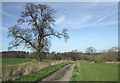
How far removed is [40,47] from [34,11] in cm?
708

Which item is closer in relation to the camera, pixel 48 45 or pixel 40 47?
pixel 40 47

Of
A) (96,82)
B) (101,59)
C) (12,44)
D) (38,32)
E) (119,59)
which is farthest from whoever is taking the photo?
(101,59)

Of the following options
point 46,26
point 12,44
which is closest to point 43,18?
point 46,26

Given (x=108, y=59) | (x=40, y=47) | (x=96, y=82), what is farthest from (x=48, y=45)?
(x=108, y=59)

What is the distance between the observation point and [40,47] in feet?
70.9

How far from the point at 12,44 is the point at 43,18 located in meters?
7.71

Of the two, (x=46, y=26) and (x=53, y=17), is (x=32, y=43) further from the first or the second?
(x=53, y=17)

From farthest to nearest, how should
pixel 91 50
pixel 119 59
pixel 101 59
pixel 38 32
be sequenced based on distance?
pixel 91 50, pixel 101 59, pixel 119 59, pixel 38 32

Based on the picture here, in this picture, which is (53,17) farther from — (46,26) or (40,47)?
(40,47)

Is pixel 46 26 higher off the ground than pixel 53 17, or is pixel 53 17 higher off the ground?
Answer: pixel 53 17

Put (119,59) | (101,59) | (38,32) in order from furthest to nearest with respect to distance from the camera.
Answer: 1. (101,59)
2. (119,59)
3. (38,32)

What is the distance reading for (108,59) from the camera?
109 ft

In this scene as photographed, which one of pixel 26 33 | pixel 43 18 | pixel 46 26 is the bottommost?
pixel 26 33

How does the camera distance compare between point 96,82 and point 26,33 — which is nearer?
point 96,82
